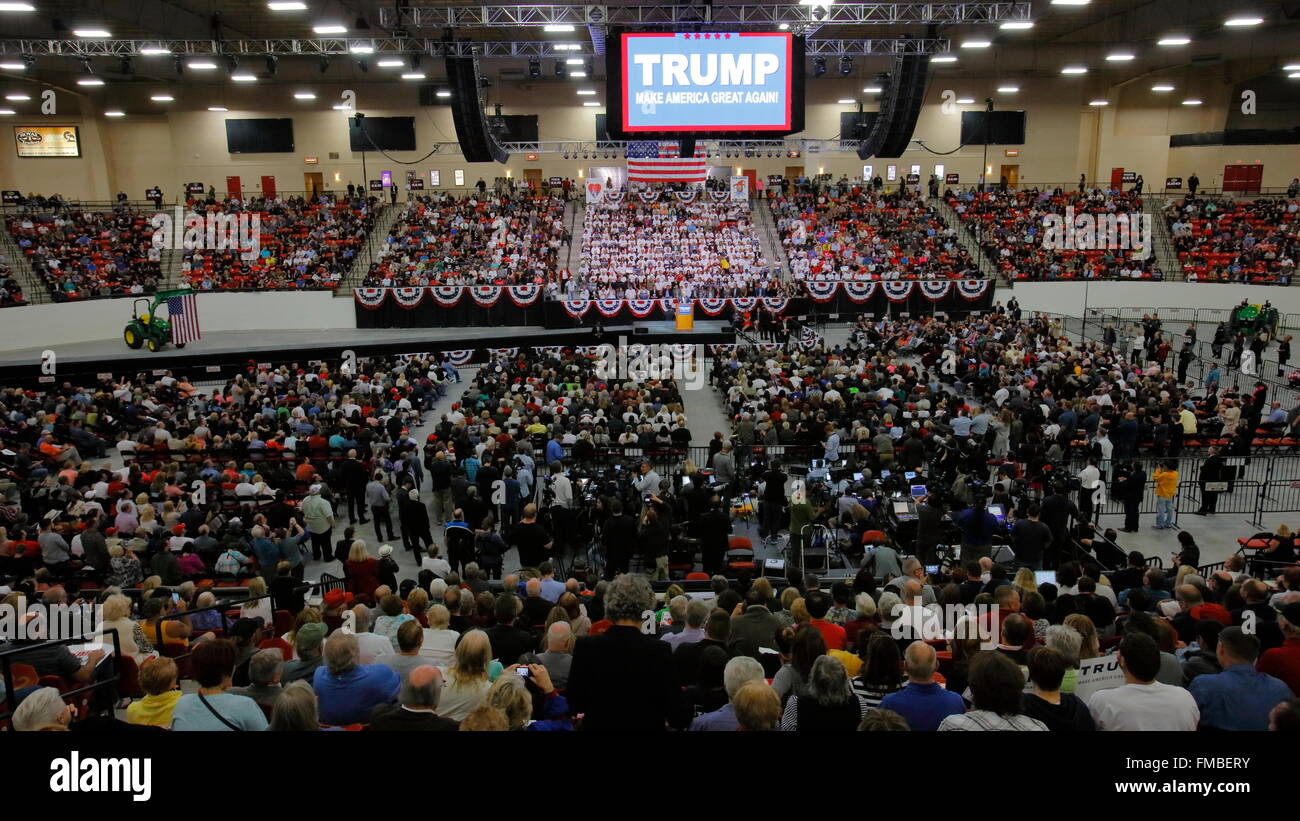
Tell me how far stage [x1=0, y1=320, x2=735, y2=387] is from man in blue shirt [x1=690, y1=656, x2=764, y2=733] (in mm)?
21342

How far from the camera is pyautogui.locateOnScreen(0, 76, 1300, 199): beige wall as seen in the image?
132 ft

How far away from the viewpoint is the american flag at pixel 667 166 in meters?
27.7

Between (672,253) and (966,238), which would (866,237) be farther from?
(672,253)

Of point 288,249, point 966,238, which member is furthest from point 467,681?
point 966,238

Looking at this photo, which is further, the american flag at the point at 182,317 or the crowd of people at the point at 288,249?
the crowd of people at the point at 288,249

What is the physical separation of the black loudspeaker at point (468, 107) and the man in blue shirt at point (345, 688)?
1862 cm

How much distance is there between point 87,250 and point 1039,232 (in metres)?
37.0

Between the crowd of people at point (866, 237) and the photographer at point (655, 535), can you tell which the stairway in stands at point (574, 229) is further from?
the photographer at point (655, 535)

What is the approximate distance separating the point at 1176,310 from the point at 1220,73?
12.7m

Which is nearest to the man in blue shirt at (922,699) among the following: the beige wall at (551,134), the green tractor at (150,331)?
the green tractor at (150,331)

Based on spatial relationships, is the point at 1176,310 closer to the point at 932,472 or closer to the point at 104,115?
the point at 932,472

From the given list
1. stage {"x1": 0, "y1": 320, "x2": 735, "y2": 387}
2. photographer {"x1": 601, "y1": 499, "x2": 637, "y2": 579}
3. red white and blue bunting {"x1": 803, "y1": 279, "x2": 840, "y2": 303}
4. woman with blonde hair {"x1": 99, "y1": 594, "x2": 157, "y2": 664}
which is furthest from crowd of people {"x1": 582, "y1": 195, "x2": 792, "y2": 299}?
woman with blonde hair {"x1": 99, "y1": 594, "x2": 157, "y2": 664}

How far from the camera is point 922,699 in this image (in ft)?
12.8

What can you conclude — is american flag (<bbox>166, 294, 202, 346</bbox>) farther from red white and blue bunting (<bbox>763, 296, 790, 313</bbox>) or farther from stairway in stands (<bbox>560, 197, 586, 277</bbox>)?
red white and blue bunting (<bbox>763, 296, 790, 313</bbox>)
